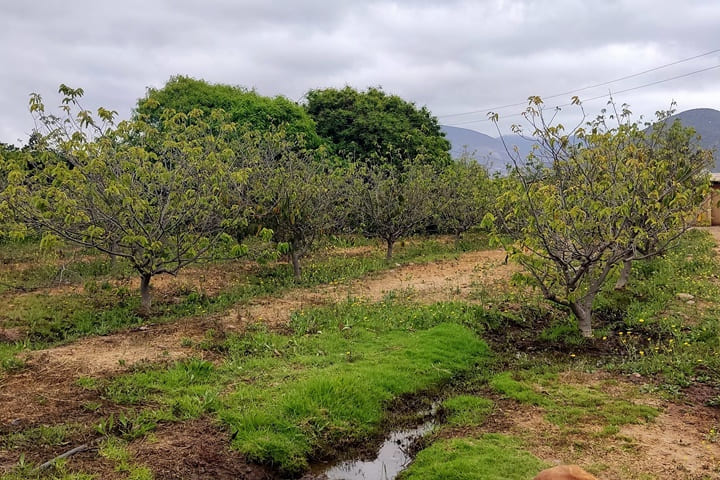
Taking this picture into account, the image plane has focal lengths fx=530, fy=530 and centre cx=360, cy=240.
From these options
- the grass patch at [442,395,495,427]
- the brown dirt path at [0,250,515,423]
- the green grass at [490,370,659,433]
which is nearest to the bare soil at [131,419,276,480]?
the brown dirt path at [0,250,515,423]

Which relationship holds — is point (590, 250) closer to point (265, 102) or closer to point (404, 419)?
point (404, 419)

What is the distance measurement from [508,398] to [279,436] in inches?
112

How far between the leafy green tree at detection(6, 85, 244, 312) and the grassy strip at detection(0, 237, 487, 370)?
0.65m

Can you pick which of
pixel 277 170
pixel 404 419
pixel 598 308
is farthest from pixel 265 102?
pixel 404 419

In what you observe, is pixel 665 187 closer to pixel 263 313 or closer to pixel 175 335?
pixel 263 313

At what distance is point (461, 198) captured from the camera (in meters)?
18.4

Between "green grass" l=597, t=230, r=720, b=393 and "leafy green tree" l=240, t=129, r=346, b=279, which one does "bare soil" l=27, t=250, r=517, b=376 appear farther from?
"green grass" l=597, t=230, r=720, b=393

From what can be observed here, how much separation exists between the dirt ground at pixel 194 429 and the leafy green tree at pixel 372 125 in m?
17.9

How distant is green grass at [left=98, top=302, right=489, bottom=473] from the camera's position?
561 centimetres

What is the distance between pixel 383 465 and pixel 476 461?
1014 mm

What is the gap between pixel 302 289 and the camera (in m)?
11.6

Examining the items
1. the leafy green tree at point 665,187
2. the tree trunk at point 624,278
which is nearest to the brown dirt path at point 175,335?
the tree trunk at point 624,278

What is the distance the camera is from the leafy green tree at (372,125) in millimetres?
25203

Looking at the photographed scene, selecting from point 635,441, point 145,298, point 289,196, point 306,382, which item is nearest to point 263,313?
point 145,298
